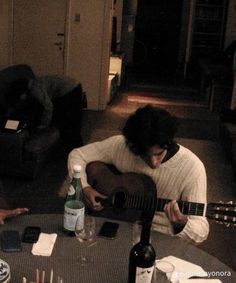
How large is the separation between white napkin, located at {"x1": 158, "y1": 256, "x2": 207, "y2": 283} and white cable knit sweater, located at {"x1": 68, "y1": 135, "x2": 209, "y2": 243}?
262mm

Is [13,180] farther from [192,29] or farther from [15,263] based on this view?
[192,29]

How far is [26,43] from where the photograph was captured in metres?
6.48

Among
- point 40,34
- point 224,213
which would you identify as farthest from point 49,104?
point 224,213

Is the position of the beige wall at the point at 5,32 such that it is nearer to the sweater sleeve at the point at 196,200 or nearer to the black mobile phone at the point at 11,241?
the sweater sleeve at the point at 196,200

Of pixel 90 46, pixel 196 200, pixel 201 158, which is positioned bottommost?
pixel 201 158

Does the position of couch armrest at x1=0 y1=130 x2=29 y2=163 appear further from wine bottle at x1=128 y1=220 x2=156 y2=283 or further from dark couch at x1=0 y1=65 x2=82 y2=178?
wine bottle at x1=128 y1=220 x2=156 y2=283

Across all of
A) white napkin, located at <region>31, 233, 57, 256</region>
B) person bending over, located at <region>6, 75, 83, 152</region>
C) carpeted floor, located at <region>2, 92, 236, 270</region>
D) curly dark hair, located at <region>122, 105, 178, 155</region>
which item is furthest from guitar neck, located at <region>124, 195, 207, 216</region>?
person bending over, located at <region>6, 75, 83, 152</region>

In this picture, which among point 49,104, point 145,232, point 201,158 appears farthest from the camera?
→ point 201,158

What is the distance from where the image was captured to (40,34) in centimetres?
644

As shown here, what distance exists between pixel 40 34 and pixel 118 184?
4560 millimetres

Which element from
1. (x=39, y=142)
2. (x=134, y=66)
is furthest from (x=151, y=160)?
(x=134, y=66)

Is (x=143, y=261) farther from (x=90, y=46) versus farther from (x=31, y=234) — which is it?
(x=90, y=46)

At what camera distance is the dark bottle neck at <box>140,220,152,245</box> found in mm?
1475

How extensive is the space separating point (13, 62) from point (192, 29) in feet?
14.6
